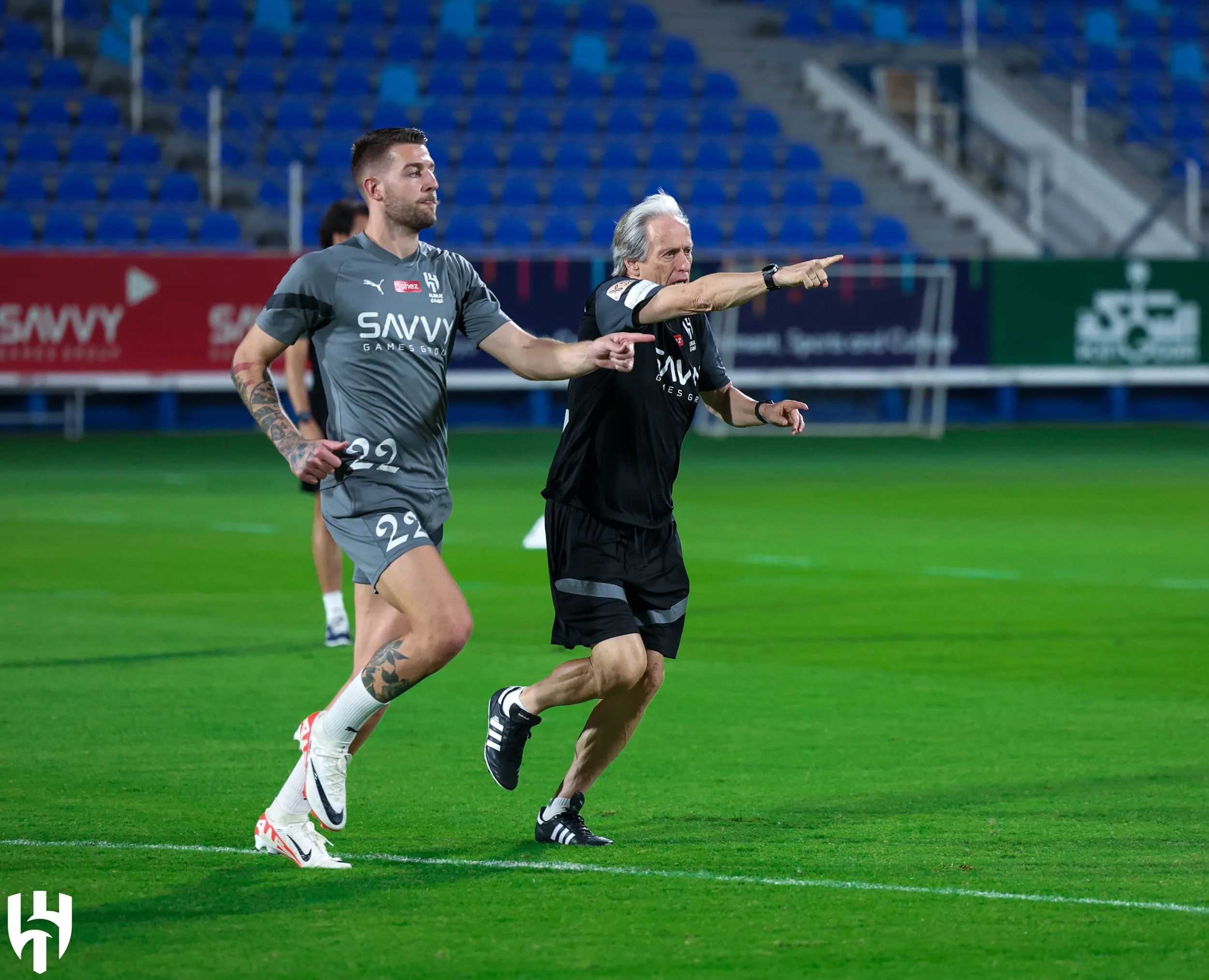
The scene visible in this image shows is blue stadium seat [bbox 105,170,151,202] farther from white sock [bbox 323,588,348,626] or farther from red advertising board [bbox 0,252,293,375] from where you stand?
white sock [bbox 323,588,348,626]

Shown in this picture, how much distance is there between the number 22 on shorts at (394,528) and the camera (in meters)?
6.13

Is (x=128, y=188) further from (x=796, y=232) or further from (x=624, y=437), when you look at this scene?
(x=624, y=437)

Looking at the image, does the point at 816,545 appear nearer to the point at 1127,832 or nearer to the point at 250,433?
the point at 1127,832

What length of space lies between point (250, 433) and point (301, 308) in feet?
72.6

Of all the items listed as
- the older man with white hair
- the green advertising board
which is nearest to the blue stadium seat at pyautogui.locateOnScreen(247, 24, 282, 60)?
the green advertising board

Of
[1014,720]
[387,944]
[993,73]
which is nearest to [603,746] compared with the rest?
[387,944]

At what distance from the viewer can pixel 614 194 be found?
3062 centimetres

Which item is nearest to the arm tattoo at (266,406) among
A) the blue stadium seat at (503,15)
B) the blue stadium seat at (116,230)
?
the blue stadium seat at (116,230)

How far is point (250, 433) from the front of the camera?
2795 centimetres

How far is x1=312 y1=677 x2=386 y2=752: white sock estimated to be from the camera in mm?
6113

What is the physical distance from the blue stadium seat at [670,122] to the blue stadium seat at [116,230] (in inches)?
356

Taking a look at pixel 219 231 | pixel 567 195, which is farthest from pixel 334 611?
pixel 567 195

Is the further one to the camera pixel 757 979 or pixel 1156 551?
pixel 1156 551

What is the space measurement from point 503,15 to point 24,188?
9.30 meters
